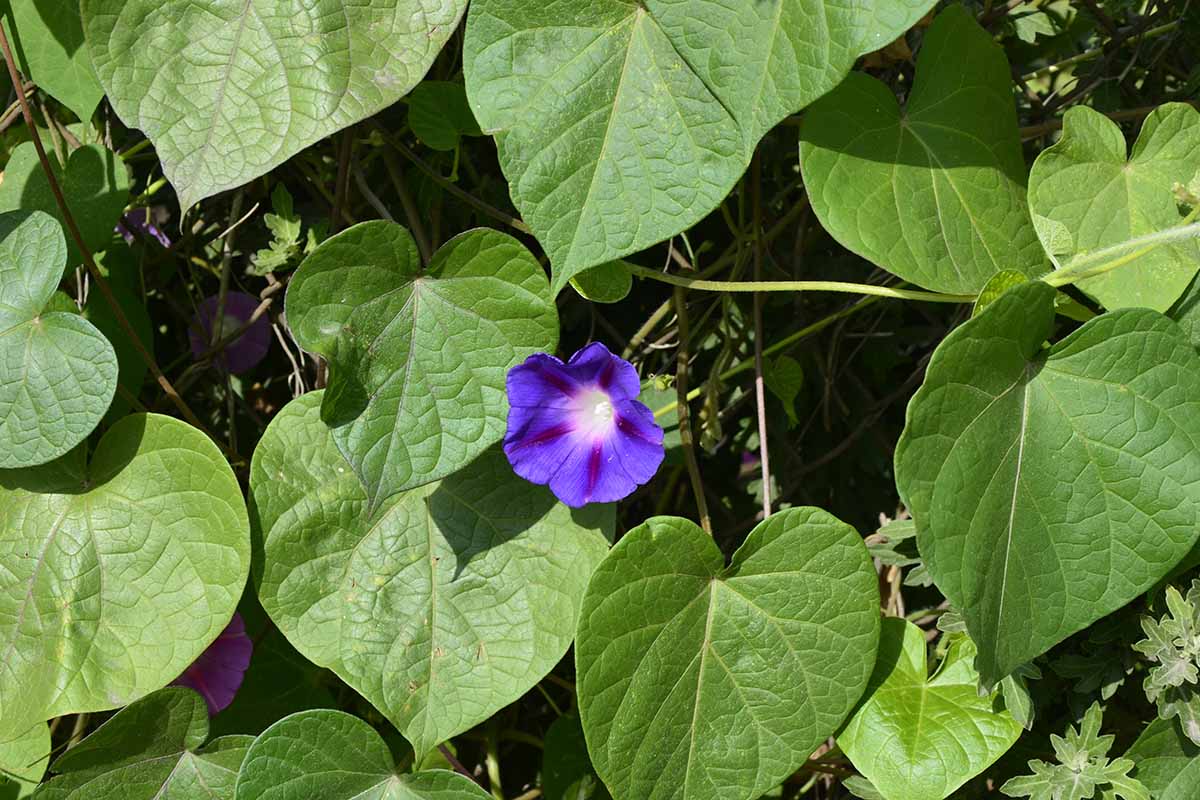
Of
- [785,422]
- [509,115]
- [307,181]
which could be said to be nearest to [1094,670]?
[785,422]

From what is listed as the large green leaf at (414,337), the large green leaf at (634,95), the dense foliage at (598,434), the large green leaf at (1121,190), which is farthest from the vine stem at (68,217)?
the large green leaf at (1121,190)

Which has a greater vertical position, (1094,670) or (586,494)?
(586,494)

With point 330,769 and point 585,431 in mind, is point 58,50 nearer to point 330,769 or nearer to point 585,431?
point 585,431

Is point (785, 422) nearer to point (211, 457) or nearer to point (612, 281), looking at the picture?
point (612, 281)

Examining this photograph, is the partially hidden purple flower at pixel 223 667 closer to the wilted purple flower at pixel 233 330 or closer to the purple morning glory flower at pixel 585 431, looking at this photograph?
the wilted purple flower at pixel 233 330

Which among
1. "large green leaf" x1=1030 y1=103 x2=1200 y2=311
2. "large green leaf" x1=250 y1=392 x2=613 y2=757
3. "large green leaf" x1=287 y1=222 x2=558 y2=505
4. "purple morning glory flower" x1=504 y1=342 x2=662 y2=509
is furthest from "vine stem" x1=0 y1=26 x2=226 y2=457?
"large green leaf" x1=1030 y1=103 x2=1200 y2=311

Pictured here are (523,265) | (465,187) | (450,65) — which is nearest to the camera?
(523,265)
